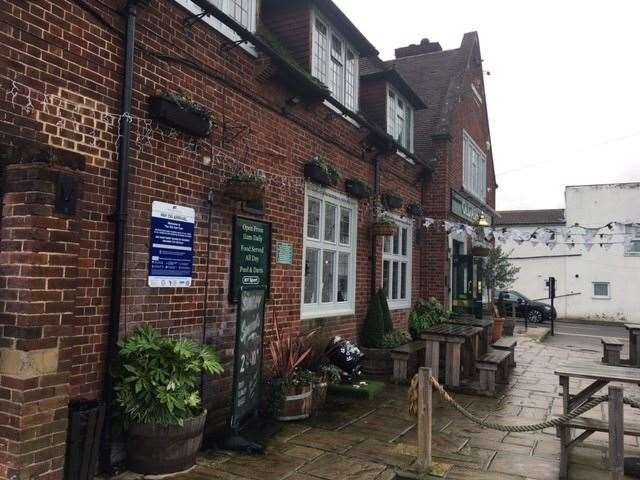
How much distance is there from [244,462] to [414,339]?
7373 millimetres

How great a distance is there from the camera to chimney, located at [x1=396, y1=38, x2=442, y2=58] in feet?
59.2

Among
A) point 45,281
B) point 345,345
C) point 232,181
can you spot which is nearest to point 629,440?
point 345,345

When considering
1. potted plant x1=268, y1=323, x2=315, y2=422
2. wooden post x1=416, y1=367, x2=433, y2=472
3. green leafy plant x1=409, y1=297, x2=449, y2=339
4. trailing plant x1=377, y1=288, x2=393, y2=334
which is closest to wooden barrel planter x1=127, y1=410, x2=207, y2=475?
potted plant x1=268, y1=323, x2=315, y2=422

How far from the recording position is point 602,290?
90.2ft

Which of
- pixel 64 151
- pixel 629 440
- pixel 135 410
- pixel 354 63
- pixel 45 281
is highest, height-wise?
pixel 354 63

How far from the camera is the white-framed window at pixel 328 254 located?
790 cm

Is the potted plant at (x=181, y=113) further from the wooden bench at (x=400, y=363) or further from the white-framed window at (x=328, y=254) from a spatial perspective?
the wooden bench at (x=400, y=363)

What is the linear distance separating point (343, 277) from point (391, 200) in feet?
7.40

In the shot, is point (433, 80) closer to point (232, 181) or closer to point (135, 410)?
point (232, 181)

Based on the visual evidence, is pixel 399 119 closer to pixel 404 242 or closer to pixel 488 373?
pixel 404 242

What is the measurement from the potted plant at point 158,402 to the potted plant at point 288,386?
1.53 meters

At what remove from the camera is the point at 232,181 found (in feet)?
18.3

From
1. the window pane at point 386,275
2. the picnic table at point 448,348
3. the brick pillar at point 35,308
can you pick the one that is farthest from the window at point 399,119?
the brick pillar at point 35,308

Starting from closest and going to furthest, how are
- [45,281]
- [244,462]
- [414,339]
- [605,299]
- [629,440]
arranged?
[45,281]
[244,462]
[629,440]
[414,339]
[605,299]
